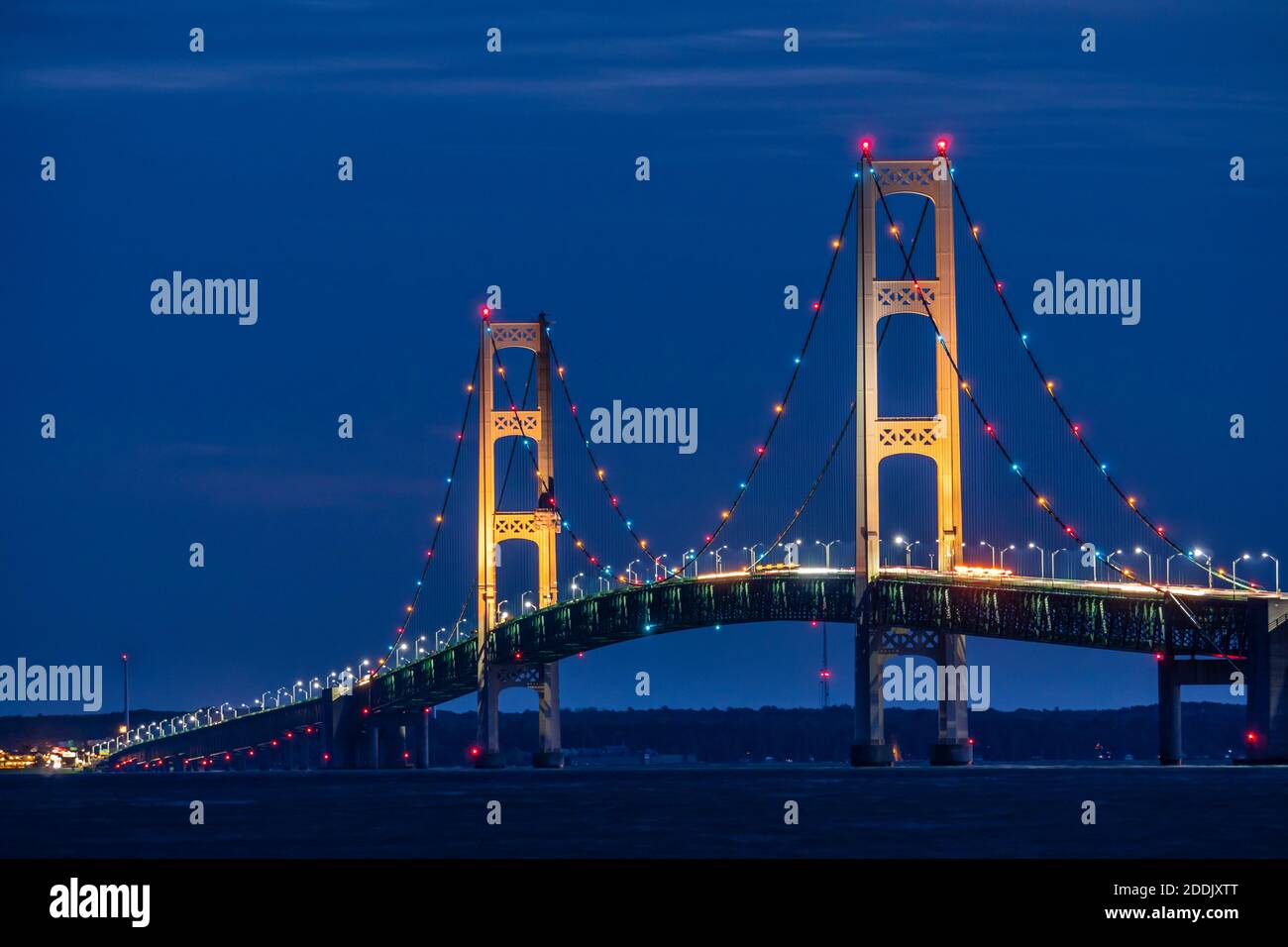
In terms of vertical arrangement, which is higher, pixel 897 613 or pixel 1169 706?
pixel 897 613

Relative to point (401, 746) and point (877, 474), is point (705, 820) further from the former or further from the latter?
point (401, 746)

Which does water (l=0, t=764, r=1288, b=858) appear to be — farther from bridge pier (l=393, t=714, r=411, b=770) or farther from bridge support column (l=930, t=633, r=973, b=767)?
bridge pier (l=393, t=714, r=411, b=770)

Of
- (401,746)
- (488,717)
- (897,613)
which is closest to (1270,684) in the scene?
(897,613)

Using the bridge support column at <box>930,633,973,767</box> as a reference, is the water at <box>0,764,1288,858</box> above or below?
below

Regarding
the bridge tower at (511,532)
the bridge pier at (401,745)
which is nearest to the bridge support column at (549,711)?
the bridge tower at (511,532)

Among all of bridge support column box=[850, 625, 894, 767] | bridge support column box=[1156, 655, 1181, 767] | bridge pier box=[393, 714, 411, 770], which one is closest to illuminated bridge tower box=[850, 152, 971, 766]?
bridge support column box=[850, 625, 894, 767]
